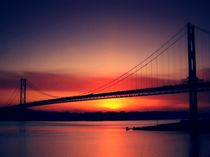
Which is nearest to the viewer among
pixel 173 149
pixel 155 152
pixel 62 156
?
pixel 62 156

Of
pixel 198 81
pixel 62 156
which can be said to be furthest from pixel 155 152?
pixel 198 81

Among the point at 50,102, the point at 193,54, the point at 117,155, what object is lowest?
the point at 117,155

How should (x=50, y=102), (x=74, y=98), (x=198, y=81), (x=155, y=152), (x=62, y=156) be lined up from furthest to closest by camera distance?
1. (x=50, y=102)
2. (x=74, y=98)
3. (x=198, y=81)
4. (x=155, y=152)
5. (x=62, y=156)

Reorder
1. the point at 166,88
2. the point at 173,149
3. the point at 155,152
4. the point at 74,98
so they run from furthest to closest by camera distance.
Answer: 1. the point at 74,98
2. the point at 166,88
3. the point at 173,149
4. the point at 155,152

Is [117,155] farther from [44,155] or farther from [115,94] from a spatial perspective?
[115,94]

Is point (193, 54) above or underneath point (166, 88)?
above

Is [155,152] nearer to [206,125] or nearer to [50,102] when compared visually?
[206,125]

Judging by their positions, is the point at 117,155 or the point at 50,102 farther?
the point at 50,102

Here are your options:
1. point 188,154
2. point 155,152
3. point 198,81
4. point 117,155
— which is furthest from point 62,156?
point 198,81

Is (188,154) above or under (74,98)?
under
